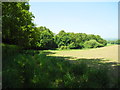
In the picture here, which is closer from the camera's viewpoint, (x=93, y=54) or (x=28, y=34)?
(x=28, y=34)

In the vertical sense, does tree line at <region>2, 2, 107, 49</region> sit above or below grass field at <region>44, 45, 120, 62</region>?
above

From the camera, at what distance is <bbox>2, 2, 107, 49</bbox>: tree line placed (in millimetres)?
10156

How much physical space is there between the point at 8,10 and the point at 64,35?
3772cm

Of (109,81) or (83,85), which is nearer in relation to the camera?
(83,85)

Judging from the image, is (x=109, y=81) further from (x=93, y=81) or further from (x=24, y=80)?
(x=24, y=80)

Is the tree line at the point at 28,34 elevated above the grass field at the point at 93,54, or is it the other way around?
the tree line at the point at 28,34

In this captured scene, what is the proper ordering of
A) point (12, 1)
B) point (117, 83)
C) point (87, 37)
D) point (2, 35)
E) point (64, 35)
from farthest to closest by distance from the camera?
point (87, 37), point (64, 35), point (12, 1), point (2, 35), point (117, 83)

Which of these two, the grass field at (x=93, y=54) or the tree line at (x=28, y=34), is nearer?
the tree line at (x=28, y=34)

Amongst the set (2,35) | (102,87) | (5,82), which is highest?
(2,35)

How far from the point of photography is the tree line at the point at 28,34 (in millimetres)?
10156

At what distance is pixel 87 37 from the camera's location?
5906 cm

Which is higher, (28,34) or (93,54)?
(28,34)

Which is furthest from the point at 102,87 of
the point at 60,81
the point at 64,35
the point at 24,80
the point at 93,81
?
the point at 64,35

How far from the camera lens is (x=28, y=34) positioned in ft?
50.5
